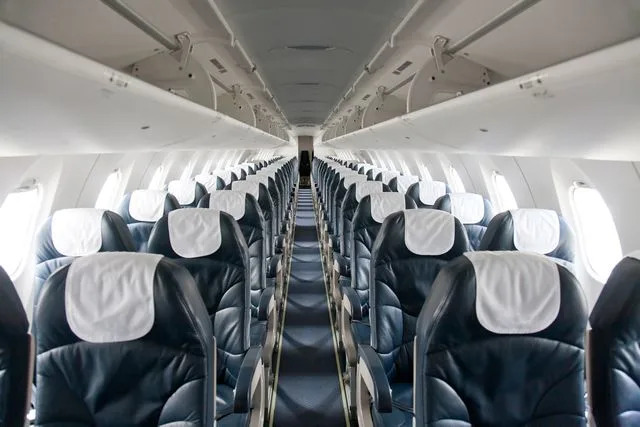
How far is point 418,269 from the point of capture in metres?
3.57

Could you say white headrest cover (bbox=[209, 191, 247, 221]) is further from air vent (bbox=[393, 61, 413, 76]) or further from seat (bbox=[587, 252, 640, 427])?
seat (bbox=[587, 252, 640, 427])

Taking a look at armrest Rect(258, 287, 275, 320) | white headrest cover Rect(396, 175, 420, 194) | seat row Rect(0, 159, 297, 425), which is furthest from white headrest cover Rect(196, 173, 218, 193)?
seat row Rect(0, 159, 297, 425)

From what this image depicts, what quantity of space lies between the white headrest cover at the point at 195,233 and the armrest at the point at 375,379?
3.85 feet

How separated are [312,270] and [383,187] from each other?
214 cm

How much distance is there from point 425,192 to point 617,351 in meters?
6.13

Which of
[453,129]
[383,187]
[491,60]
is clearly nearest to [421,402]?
[453,129]

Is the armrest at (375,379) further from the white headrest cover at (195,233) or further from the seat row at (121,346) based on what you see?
the white headrest cover at (195,233)

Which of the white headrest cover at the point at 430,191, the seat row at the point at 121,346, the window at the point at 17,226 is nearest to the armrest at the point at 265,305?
the seat row at the point at 121,346

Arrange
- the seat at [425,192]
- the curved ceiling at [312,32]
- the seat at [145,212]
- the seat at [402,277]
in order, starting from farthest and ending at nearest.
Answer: the seat at [425,192] < the seat at [145,212] < the curved ceiling at [312,32] < the seat at [402,277]

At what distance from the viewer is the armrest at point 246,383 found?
8.87 feet

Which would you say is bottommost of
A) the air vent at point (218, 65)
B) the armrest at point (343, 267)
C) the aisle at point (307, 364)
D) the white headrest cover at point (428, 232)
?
the aisle at point (307, 364)

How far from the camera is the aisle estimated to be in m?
4.32

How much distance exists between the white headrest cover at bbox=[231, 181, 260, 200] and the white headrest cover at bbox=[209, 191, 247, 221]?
5.07 feet

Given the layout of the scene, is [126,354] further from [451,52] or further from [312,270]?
[312,270]
